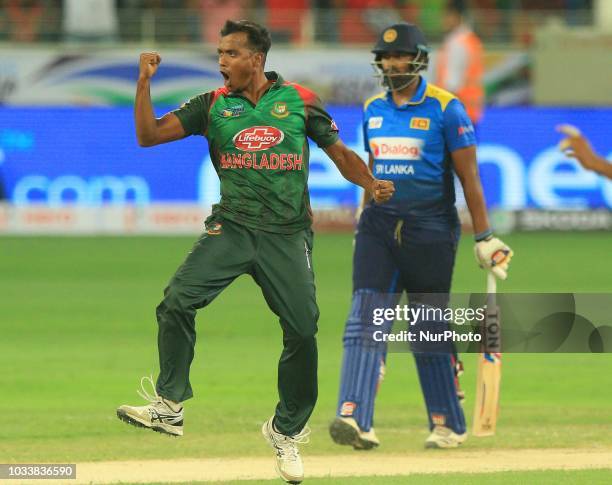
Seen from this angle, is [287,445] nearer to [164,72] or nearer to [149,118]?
[149,118]

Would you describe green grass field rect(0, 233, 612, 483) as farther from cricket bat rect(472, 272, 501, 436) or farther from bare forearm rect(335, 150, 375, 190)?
bare forearm rect(335, 150, 375, 190)

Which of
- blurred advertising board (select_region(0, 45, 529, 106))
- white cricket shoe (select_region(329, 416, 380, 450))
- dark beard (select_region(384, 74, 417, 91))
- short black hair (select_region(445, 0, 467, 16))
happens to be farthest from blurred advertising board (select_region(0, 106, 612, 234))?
white cricket shoe (select_region(329, 416, 380, 450))

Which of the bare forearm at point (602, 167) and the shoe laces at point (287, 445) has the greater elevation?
the bare forearm at point (602, 167)

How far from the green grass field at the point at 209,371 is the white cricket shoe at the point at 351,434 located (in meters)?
0.10

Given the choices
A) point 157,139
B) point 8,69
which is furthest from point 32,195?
point 157,139

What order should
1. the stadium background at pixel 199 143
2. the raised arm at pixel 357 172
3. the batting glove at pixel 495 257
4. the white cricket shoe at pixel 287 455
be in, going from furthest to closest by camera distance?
the stadium background at pixel 199 143
the batting glove at pixel 495 257
the raised arm at pixel 357 172
the white cricket shoe at pixel 287 455

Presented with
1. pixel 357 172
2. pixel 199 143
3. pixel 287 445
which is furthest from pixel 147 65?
pixel 199 143

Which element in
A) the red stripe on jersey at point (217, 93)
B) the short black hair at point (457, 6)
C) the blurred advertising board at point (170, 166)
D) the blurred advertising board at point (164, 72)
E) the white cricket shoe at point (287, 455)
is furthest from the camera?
→ the short black hair at point (457, 6)

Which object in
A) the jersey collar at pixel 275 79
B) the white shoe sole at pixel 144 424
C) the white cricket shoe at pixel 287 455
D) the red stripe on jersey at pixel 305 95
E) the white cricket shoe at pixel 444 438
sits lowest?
the white cricket shoe at pixel 444 438

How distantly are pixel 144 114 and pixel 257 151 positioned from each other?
56cm

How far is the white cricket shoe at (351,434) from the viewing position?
8477mm

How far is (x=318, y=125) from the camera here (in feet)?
24.1

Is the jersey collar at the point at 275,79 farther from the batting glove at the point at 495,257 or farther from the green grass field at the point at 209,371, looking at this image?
the green grass field at the point at 209,371

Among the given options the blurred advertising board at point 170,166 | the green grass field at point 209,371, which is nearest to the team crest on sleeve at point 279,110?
the green grass field at point 209,371
